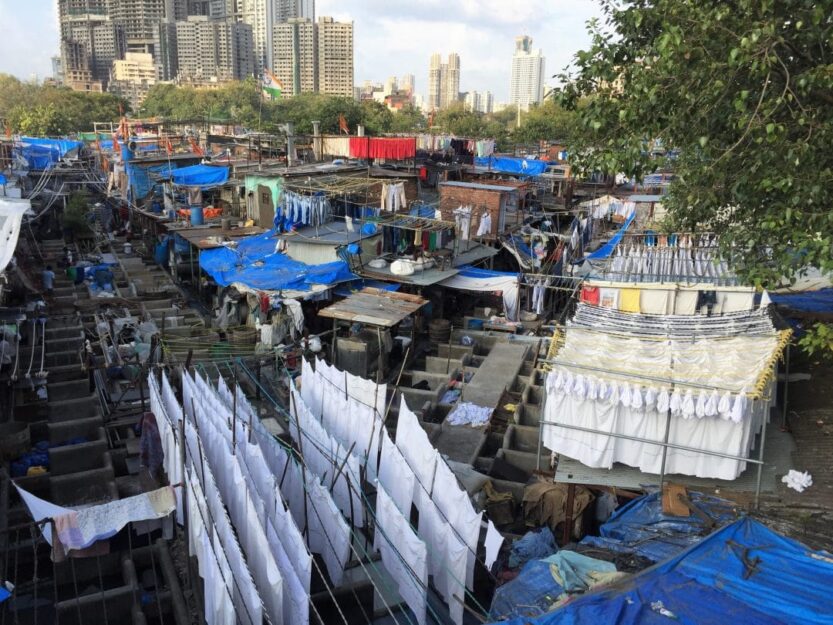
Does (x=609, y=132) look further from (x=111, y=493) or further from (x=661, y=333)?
(x=111, y=493)

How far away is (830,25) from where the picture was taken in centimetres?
700

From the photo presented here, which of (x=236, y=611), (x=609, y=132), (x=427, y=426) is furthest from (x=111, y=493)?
(x=609, y=132)

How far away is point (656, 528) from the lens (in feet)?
26.7

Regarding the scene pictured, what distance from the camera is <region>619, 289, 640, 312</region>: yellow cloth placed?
1309 cm

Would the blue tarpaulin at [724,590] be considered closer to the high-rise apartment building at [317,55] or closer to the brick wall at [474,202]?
the brick wall at [474,202]

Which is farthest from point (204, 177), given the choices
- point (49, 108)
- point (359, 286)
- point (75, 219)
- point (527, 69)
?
point (527, 69)

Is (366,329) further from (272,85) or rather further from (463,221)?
(272,85)

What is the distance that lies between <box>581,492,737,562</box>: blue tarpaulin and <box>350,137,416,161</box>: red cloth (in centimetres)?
2198

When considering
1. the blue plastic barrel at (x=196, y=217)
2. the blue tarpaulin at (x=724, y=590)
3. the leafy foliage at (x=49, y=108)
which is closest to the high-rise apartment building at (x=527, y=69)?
the leafy foliage at (x=49, y=108)

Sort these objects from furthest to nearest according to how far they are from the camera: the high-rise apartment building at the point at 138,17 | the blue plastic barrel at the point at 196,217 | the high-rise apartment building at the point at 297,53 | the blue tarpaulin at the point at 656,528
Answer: the high-rise apartment building at the point at 138,17 → the high-rise apartment building at the point at 297,53 → the blue plastic barrel at the point at 196,217 → the blue tarpaulin at the point at 656,528

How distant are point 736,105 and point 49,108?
224 ft

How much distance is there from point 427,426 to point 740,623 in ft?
27.3

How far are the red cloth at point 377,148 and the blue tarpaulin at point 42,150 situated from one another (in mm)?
17067

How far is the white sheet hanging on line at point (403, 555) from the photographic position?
818 cm
